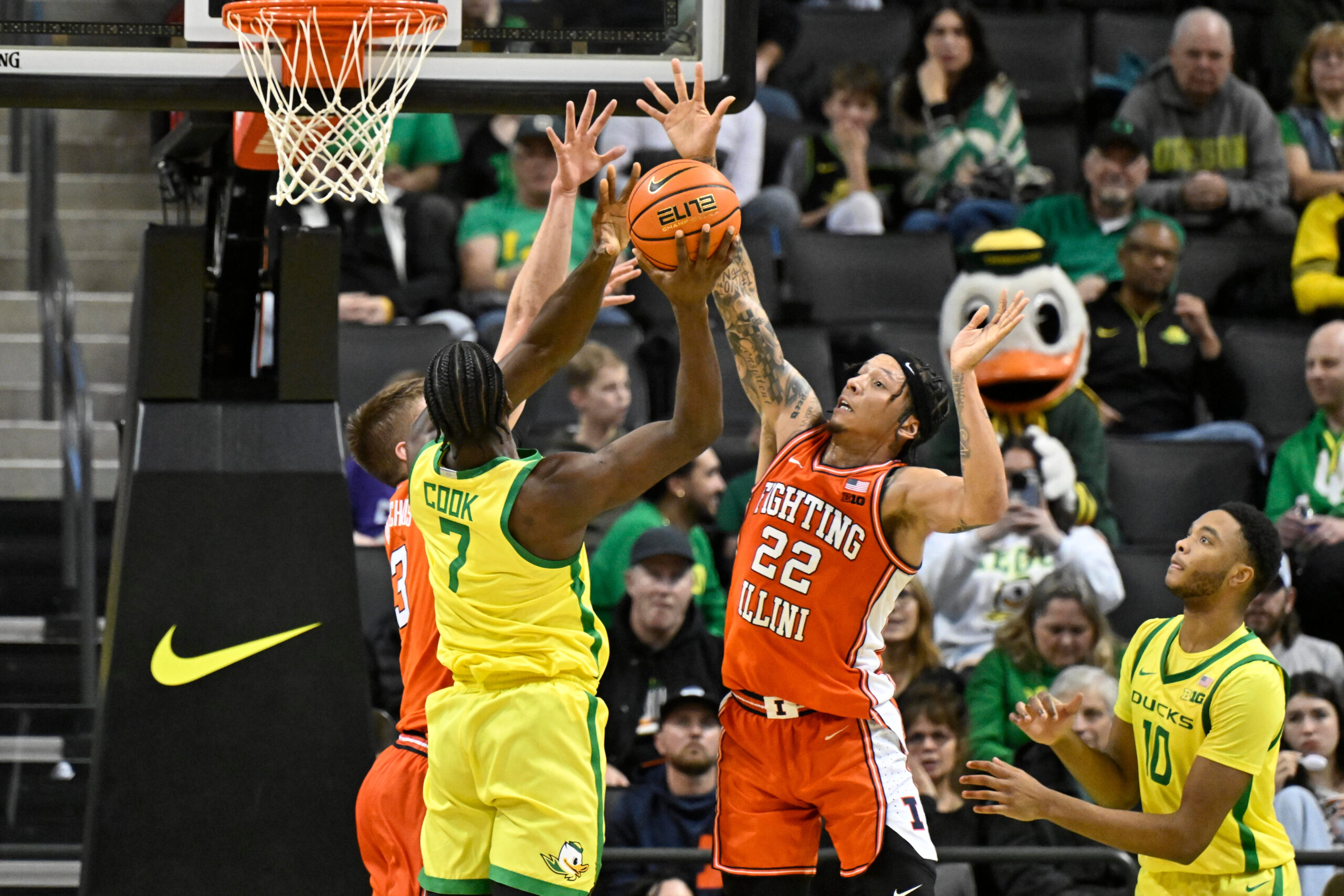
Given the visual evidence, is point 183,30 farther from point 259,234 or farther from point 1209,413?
point 1209,413

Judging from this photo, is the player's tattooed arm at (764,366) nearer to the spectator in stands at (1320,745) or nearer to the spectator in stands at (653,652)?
the spectator in stands at (653,652)

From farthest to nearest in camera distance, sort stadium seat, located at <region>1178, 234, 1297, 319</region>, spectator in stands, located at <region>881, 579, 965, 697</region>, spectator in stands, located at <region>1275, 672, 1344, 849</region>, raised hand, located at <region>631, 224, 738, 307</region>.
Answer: stadium seat, located at <region>1178, 234, 1297, 319</region>
spectator in stands, located at <region>881, 579, 965, 697</region>
spectator in stands, located at <region>1275, 672, 1344, 849</region>
raised hand, located at <region>631, 224, 738, 307</region>

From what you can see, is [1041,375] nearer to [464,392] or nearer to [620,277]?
[620,277]

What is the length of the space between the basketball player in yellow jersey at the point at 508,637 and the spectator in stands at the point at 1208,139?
589 cm

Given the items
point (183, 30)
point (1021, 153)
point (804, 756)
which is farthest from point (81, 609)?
point (1021, 153)

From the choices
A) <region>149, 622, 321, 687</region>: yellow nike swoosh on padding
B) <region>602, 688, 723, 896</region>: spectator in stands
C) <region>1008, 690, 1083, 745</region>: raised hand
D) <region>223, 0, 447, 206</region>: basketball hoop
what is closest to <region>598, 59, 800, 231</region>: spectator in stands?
<region>602, 688, 723, 896</region>: spectator in stands

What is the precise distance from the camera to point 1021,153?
30.8 feet

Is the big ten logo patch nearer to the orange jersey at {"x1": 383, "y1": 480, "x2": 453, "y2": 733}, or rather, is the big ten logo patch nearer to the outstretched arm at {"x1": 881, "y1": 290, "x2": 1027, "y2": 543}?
the outstretched arm at {"x1": 881, "y1": 290, "x2": 1027, "y2": 543}

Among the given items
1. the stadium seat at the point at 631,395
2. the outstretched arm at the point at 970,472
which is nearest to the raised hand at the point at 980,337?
the outstretched arm at the point at 970,472

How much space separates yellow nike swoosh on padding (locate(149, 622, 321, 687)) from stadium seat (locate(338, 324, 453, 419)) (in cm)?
244

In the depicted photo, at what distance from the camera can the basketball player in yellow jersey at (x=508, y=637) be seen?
13.4ft

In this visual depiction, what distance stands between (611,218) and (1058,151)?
6.36 metres

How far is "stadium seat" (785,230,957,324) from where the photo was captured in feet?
29.7

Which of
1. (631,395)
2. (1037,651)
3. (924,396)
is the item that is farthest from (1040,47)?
(924,396)
